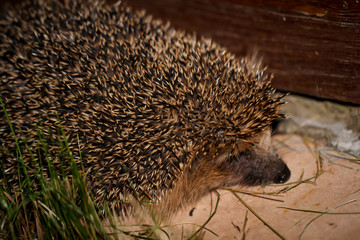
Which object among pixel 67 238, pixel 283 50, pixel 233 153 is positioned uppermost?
pixel 283 50

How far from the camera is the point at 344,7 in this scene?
2611 millimetres

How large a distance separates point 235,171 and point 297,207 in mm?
559

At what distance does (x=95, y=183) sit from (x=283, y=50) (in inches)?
80.9

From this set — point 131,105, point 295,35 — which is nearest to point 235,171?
point 131,105

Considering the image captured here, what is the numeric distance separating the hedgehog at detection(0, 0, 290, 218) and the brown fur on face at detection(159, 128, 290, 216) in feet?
0.06

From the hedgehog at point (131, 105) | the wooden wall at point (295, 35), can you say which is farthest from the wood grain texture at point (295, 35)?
the hedgehog at point (131, 105)

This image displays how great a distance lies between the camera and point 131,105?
2.28 metres

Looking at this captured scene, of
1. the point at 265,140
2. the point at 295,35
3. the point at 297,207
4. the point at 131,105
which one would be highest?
the point at 295,35

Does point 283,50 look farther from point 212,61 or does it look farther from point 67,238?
point 67,238

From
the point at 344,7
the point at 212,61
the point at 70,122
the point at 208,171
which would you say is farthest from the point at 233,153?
the point at 344,7

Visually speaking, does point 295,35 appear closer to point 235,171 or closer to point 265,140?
point 265,140

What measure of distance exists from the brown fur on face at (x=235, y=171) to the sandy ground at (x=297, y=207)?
0.07m

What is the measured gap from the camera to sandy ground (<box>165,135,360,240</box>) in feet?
6.96

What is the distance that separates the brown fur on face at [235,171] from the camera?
8.48 feet
